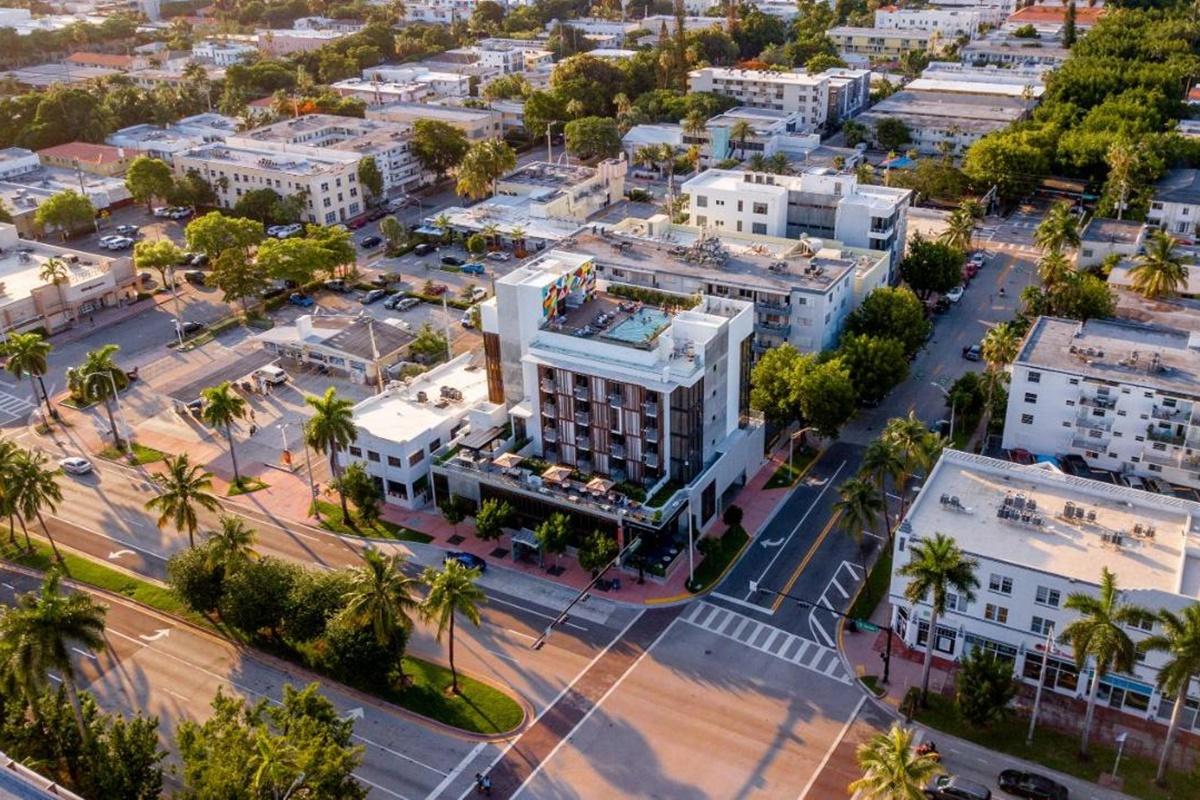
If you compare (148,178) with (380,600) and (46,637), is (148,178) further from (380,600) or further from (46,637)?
(380,600)

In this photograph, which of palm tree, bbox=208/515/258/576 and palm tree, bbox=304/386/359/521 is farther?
palm tree, bbox=304/386/359/521

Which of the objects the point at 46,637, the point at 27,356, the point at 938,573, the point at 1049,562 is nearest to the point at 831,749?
the point at 938,573

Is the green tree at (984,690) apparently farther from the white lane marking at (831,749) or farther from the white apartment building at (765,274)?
the white apartment building at (765,274)

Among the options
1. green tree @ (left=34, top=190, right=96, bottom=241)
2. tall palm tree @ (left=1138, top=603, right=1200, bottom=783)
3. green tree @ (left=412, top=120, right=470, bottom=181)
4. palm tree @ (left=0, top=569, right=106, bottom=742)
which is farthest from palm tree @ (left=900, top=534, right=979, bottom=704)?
green tree @ (left=34, top=190, right=96, bottom=241)

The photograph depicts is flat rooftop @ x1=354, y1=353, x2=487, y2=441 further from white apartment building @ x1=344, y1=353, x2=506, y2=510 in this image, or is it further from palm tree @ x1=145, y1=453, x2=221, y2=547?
palm tree @ x1=145, y1=453, x2=221, y2=547

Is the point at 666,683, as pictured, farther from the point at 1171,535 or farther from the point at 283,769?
the point at 1171,535

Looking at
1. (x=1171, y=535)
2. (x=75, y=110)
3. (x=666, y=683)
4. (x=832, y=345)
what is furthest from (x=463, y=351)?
(x=75, y=110)

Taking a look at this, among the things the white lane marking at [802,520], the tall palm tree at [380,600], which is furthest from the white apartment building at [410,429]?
the white lane marking at [802,520]
